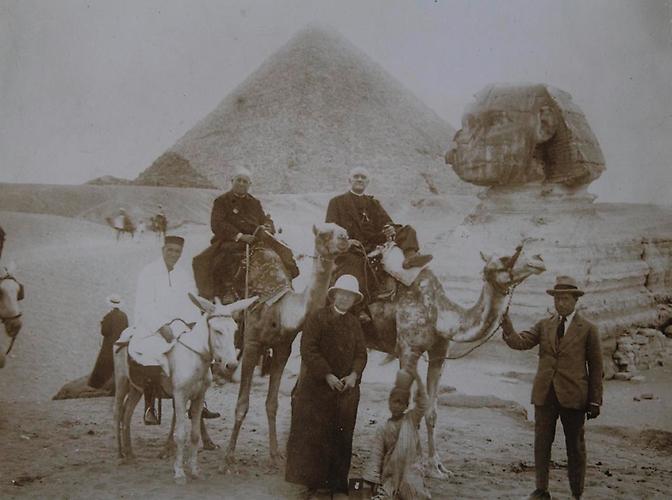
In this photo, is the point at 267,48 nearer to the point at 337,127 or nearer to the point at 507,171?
the point at 507,171

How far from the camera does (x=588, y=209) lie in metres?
9.00

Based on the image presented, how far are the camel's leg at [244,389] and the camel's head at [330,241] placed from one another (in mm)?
836

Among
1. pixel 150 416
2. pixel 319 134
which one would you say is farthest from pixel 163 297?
pixel 319 134

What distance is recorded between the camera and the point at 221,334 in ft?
13.9

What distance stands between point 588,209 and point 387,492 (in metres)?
6.14

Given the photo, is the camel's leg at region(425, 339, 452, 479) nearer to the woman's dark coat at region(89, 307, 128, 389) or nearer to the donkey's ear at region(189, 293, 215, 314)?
the donkey's ear at region(189, 293, 215, 314)

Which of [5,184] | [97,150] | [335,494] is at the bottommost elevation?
[335,494]

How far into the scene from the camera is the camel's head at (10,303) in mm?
5305

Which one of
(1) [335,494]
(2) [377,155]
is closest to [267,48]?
(1) [335,494]

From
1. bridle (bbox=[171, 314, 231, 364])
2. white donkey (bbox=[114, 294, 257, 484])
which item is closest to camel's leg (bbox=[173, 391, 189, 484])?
white donkey (bbox=[114, 294, 257, 484])

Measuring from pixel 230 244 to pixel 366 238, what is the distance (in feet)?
3.46

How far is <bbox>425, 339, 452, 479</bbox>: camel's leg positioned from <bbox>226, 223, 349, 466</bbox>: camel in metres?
0.90

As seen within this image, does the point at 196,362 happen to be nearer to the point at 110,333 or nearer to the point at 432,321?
the point at 110,333

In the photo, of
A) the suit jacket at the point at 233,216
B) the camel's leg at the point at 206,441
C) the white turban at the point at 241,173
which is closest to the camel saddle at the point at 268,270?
the suit jacket at the point at 233,216
